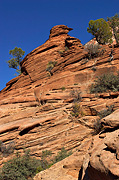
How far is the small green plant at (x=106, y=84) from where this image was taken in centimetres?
1434

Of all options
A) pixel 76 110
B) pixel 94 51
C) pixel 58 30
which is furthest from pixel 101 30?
pixel 76 110

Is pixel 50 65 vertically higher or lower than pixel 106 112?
higher

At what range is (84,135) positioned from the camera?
34.9 feet

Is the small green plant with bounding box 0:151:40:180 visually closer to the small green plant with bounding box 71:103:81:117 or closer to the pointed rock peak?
the small green plant with bounding box 71:103:81:117

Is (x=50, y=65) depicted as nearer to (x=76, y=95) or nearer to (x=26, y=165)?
(x=76, y=95)

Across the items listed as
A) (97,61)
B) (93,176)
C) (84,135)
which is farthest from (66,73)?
(93,176)

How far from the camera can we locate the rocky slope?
4.95 m

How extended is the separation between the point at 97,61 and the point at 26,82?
408 inches

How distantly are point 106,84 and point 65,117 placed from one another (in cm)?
561

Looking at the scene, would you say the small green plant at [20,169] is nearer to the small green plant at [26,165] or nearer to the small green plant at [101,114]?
the small green plant at [26,165]

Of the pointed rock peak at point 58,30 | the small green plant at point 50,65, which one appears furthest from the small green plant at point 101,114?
the pointed rock peak at point 58,30

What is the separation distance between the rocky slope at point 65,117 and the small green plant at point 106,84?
0.82 metres

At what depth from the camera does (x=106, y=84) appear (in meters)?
14.7

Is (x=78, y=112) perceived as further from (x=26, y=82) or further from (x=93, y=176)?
(x=26, y=82)
